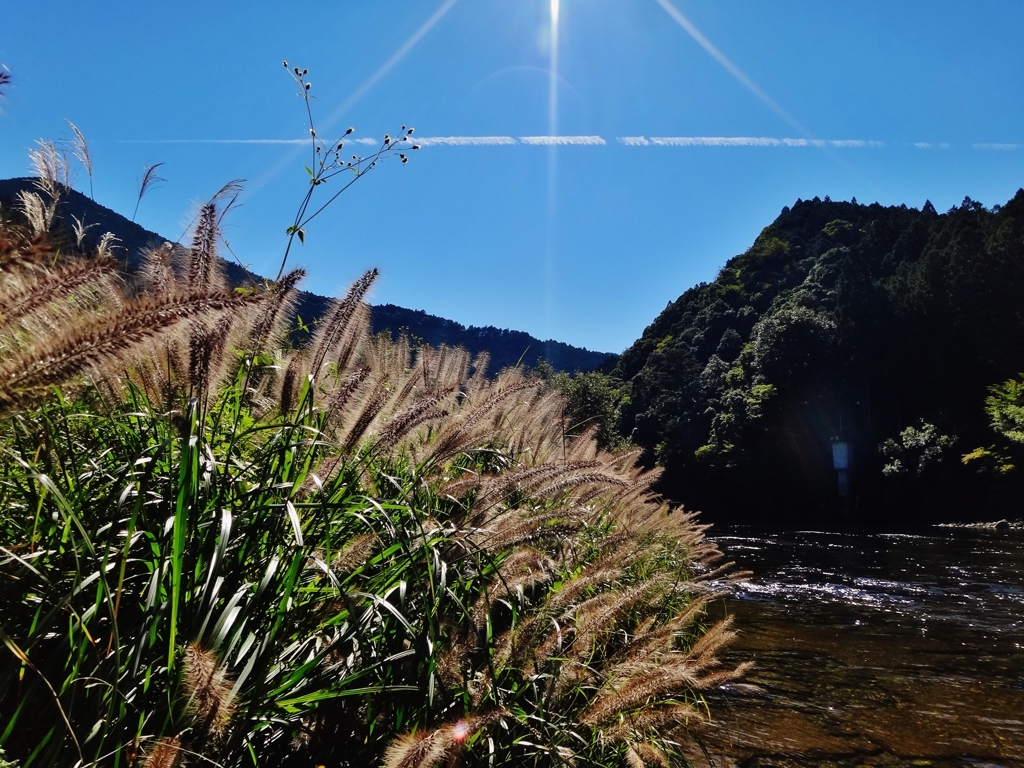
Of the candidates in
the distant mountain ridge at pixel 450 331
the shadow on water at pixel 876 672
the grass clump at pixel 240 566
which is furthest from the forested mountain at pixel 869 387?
the grass clump at pixel 240 566

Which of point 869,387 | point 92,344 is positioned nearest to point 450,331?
point 869,387

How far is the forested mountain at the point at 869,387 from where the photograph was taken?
120 feet

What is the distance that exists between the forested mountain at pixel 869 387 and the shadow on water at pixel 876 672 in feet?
81.0

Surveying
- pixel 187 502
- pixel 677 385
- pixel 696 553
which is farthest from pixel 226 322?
pixel 677 385

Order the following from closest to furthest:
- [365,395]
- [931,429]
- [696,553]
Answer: [365,395] → [696,553] → [931,429]

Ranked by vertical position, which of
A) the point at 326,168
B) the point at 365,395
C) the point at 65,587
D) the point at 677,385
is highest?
the point at 677,385

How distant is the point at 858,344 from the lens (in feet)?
140

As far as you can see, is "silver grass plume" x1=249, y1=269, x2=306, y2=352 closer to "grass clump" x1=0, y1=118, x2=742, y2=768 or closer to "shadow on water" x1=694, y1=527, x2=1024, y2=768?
"grass clump" x1=0, y1=118, x2=742, y2=768

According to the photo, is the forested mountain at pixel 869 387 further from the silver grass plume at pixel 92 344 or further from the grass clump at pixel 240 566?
the silver grass plume at pixel 92 344

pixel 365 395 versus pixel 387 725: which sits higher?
pixel 365 395

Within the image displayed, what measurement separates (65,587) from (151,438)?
1.95ft

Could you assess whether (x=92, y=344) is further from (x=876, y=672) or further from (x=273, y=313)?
(x=876, y=672)

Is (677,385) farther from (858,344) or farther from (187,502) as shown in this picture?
(187,502)

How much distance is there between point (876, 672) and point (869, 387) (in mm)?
42070
